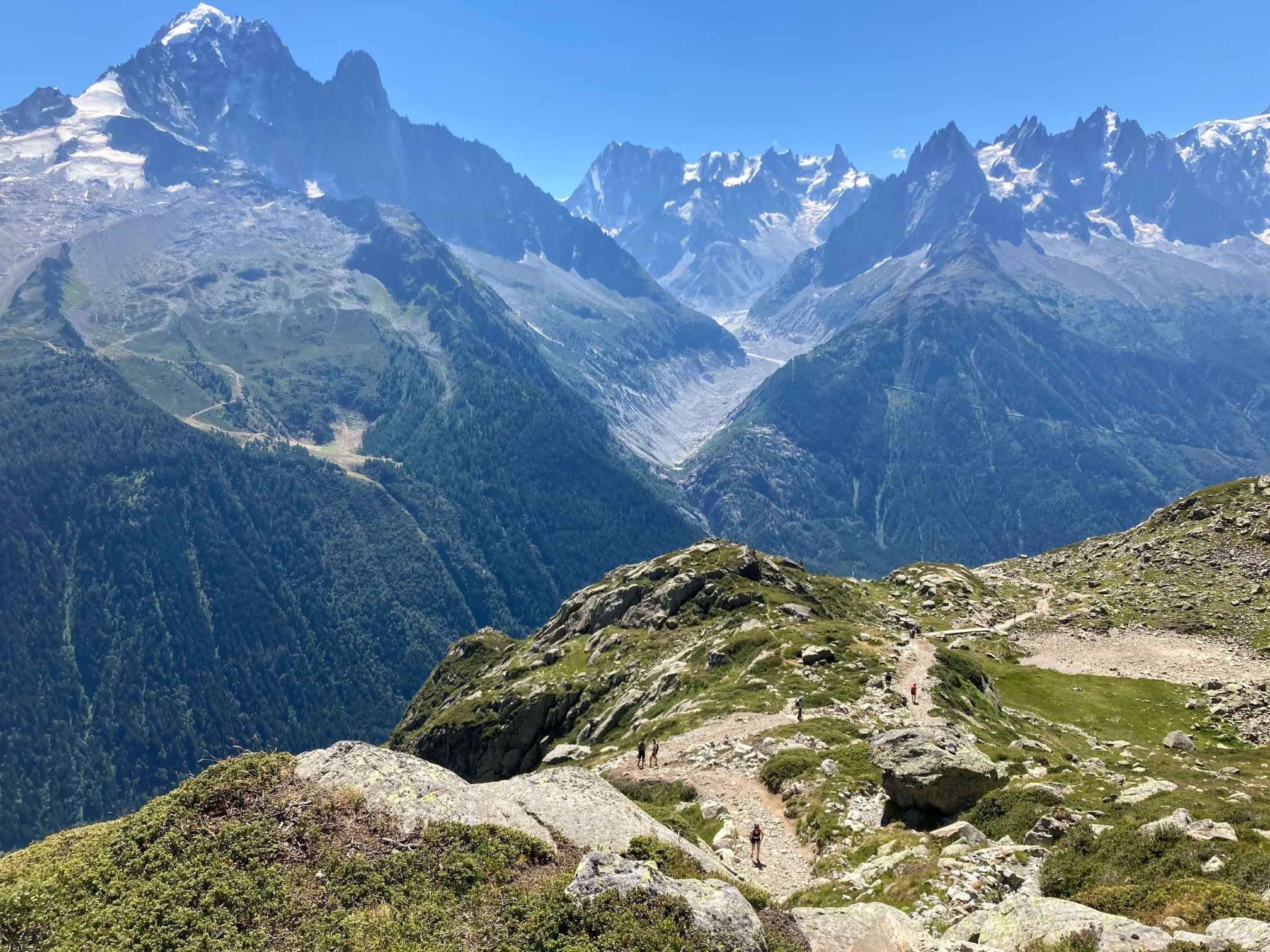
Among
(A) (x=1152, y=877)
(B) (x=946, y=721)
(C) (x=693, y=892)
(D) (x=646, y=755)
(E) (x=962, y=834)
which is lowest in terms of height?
(B) (x=946, y=721)

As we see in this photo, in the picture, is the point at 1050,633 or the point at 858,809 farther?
the point at 1050,633

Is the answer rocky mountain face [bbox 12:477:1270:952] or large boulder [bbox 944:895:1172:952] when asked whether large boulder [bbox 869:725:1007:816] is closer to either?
rocky mountain face [bbox 12:477:1270:952]

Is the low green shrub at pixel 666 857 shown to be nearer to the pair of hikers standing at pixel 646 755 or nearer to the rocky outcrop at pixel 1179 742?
the pair of hikers standing at pixel 646 755

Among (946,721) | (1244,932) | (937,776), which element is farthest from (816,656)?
(1244,932)

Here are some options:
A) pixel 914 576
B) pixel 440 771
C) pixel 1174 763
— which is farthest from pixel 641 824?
pixel 914 576

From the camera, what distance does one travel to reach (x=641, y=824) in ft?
76.6

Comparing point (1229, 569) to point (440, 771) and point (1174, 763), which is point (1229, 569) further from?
point (440, 771)

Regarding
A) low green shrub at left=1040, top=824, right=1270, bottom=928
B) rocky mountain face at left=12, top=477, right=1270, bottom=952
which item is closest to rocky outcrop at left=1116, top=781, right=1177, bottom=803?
rocky mountain face at left=12, top=477, right=1270, bottom=952

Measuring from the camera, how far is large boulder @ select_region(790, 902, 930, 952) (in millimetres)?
17938

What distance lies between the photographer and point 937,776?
106 feet

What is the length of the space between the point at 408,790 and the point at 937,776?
2460 cm

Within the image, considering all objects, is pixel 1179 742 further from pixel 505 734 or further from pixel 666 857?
pixel 505 734

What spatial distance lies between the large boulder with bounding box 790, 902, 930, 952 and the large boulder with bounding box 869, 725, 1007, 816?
13.6 m

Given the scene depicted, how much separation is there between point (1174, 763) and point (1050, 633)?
1876 inches
